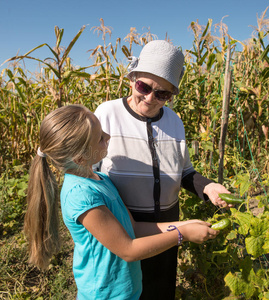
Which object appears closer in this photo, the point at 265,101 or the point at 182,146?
the point at 182,146

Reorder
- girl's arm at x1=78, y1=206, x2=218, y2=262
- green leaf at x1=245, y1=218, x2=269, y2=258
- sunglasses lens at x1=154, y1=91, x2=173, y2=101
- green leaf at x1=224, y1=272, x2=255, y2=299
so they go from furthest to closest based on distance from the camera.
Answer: sunglasses lens at x1=154, y1=91, x2=173, y2=101
green leaf at x1=224, y1=272, x2=255, y2=299
green leaf at x1=245, y1=218, x2=269, y2=258
girl's arm at x1=78, y1=206, x2=218, y2=262

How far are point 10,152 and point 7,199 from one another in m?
1.27

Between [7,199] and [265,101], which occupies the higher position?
[265,101]

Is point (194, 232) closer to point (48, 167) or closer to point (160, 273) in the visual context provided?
point (160, 273)

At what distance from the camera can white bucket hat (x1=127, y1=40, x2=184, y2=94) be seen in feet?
4.08

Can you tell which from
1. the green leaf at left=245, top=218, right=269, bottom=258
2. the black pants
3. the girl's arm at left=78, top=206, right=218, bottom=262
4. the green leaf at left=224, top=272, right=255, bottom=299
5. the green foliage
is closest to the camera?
the girl's arm at left=78, top=206, right=218, bottom=262

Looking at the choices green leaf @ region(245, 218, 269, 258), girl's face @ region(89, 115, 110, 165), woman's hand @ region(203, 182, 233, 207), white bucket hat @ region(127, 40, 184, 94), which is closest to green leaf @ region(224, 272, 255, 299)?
green leaf @ region(245, 218, 269, 258)

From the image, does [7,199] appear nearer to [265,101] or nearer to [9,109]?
[9,109]

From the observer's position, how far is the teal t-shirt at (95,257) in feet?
3.21

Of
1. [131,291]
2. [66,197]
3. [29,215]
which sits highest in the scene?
[66,197]

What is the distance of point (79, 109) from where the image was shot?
1021mm

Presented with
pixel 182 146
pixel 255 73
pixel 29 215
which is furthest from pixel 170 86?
pixel 255 73

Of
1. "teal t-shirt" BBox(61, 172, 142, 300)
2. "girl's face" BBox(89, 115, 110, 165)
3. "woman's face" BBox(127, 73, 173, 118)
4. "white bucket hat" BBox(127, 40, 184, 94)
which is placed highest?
"white bucket hat" BBox(127, 40, 184, 94)

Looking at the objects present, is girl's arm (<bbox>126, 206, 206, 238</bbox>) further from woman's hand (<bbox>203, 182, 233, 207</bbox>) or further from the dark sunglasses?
the dark sunglasses
